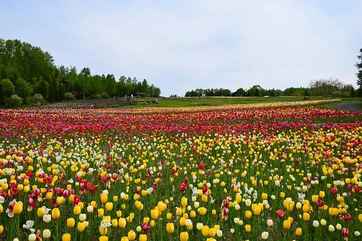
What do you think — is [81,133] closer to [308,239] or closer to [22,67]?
[308,239]

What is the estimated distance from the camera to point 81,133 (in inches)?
651

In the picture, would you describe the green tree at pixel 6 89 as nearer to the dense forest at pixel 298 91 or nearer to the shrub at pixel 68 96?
the shrub at pixel 68 96

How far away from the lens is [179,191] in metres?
7.87

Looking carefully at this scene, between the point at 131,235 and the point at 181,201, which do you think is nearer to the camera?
the point at 131,235

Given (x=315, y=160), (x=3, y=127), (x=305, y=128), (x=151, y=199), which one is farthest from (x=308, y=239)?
(x=3, y=127)

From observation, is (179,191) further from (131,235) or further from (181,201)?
(131,235)

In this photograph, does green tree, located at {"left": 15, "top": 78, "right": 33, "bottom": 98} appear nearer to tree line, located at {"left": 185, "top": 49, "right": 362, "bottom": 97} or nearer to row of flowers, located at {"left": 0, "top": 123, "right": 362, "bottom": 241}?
tree line, located at {"left": 185, "top": 49, "right": 362, "bottom": 97}

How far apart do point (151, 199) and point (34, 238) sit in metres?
2.87

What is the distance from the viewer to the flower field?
5.33 metres

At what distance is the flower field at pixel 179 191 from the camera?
533 cm

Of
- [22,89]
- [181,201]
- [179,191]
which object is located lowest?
[179,191]

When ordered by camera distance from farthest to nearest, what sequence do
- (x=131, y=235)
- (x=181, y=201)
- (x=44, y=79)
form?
(x=44, y=79) < (x=181, y=201) < (x=131, y=235)

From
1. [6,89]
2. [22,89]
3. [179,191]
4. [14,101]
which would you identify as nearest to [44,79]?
[22,89]

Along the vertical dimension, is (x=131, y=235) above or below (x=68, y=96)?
above
